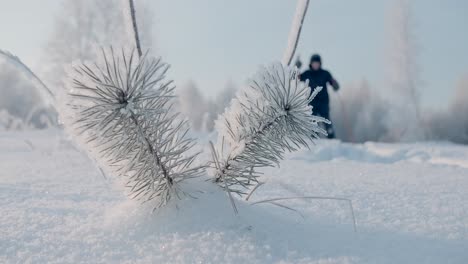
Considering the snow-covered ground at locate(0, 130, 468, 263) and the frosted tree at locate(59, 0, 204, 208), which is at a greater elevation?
the frosted tree at locate(59, 0, 204, 208)

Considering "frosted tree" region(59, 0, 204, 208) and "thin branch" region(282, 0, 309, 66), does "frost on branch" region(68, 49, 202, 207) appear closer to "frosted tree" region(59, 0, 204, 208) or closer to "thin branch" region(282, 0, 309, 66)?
"frosted tree" region(59, 0, 204, 208)

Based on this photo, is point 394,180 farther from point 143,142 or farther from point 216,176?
point 143,142

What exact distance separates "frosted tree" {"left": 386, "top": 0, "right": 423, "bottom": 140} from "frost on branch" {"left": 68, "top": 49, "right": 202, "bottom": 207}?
14.6 metres

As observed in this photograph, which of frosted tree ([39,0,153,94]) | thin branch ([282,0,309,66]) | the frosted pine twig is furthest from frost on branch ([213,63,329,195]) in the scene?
frosted tree ([39,0,153,94])

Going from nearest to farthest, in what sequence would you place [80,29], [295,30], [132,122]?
1. [132,122]
2. [295,30]
3. [80,29]

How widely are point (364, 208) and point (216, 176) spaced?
1.27 ft

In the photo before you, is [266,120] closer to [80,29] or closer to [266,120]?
[266,120]

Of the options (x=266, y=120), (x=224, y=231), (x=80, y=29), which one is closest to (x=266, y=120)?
(x=266, y=120)

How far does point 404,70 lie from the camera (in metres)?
16.0

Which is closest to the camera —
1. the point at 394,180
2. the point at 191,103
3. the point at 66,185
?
the point at 66,185

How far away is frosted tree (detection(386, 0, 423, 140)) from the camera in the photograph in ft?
48.6

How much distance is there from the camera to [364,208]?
0.98 m

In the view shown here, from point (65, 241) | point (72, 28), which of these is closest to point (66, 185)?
point (65, 241)

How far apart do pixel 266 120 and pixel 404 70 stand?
1669 cm
